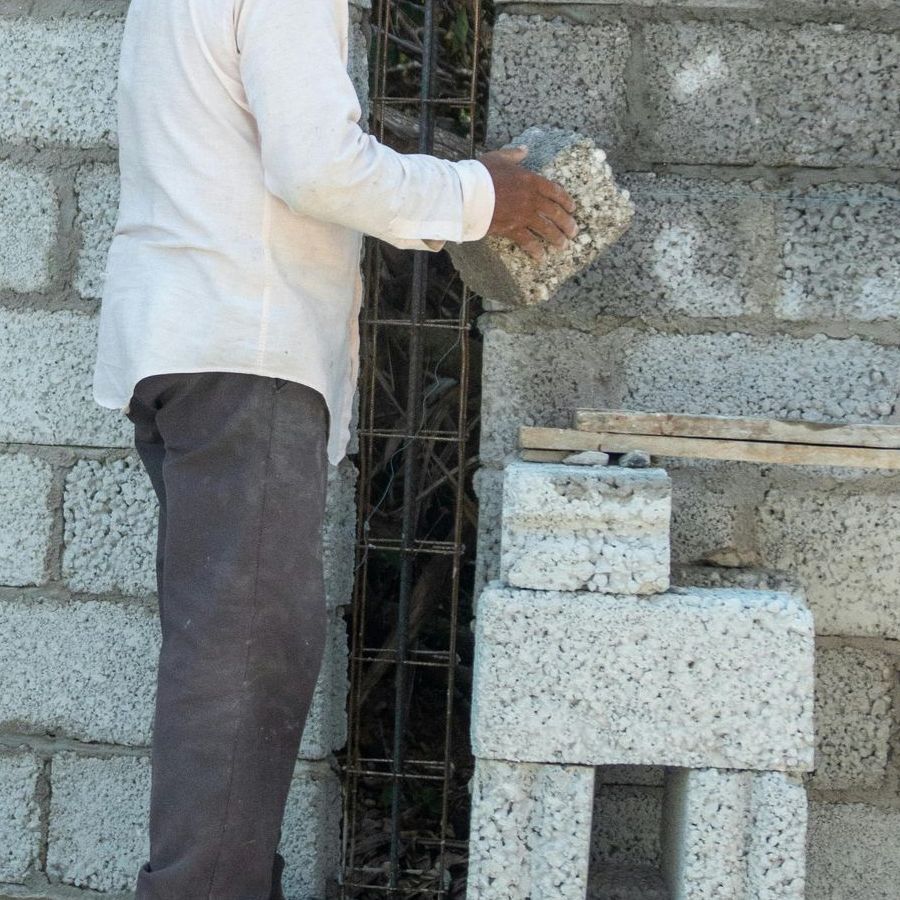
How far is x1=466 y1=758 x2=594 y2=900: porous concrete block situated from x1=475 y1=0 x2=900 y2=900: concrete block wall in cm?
72

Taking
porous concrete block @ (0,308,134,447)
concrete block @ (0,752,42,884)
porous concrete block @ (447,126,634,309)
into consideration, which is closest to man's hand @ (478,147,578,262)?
porous concrete block @ (447,126,634,309)

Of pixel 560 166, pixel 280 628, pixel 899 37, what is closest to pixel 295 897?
pixel 280 628

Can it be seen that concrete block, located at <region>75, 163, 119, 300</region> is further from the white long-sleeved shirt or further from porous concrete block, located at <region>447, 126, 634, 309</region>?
porous concrete block, located at <region>447, 126, 634, 309</region>

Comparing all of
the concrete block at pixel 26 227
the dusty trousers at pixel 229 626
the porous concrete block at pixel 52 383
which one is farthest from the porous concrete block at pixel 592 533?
the concrete block at pixel 26 227

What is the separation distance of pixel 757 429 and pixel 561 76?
888mm

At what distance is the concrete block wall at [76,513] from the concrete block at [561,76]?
1.11ft

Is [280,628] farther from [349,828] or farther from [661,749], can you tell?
[349,828]

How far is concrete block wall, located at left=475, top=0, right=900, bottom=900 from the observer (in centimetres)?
264

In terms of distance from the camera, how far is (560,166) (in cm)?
235

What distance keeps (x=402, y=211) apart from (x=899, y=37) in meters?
1.21

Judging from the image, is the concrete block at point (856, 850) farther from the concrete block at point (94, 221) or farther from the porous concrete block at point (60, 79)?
the porous concrete block at point (60, 79)

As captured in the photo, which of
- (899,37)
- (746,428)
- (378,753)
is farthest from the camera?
(378,753)

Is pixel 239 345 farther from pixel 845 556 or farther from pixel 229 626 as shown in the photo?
pixel 845 556

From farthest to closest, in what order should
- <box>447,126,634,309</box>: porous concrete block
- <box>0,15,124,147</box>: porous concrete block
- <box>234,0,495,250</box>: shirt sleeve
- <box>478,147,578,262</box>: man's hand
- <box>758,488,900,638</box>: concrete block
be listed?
<box>0,15,124,147</box>: porous concrete block < <box>758,488,900,638</box>: concrete block < <box>447,126,634,309</box>: porous concrete block < <box>478,147,578,262</box>: man's hand < <box>234,0,495,250</box>: shirt sleeve
